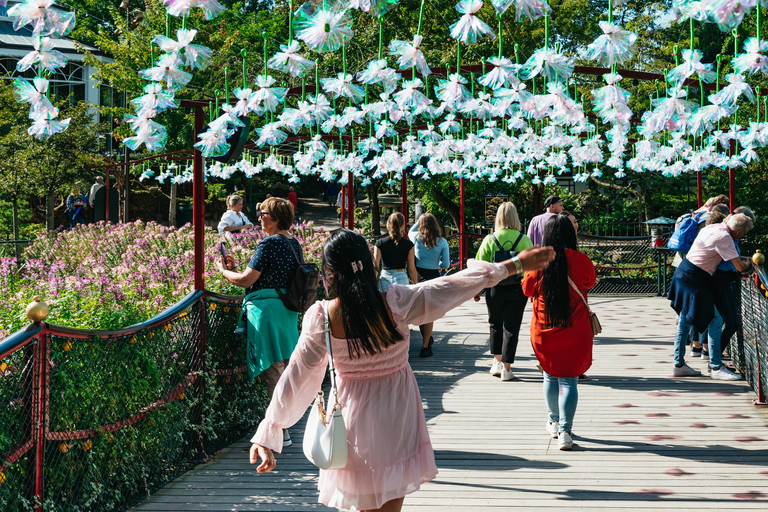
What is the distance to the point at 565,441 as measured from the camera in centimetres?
541

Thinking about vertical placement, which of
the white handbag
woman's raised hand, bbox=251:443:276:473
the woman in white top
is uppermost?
the woman in white top

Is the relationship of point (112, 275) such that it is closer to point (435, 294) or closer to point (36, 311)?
point (36, 311)

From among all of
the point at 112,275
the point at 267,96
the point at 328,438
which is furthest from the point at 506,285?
the point at 112,275

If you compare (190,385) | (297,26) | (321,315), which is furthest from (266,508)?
(297,26)

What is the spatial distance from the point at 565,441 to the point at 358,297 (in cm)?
304

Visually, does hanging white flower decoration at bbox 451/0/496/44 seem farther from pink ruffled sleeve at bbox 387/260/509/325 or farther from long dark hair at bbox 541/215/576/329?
long dark hair at bbox 541/215/576/329

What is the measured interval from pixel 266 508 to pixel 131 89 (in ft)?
66.4

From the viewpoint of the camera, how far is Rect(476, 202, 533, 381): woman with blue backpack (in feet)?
23.9

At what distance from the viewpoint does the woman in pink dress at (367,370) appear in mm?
2973

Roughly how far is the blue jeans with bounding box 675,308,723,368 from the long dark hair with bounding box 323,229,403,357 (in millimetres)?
5295

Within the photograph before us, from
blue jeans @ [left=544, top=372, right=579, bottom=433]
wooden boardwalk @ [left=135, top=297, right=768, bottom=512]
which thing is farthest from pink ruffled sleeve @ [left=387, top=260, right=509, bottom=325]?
blue jeans @ [left=544, top=372, right=579, bottom=433]

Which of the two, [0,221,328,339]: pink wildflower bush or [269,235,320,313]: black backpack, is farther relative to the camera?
[269,235,320,313]: black backpack

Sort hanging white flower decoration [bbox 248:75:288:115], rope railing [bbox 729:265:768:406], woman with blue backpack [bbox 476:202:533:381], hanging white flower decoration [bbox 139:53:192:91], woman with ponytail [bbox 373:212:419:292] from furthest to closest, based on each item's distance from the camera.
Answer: woman with ponytail [bbox 373:212:419:292] → woman with blue backpack [bbox 476:202:533:381] → rope railing [bbox 729:265:768:406] → hanging white flower decoration [bbox 248:75:288:115] → hanging white flower decoration [bbox 139:53:192:91]

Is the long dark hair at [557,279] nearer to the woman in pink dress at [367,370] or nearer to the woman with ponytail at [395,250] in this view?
the woman in pink dress at [367,370]
